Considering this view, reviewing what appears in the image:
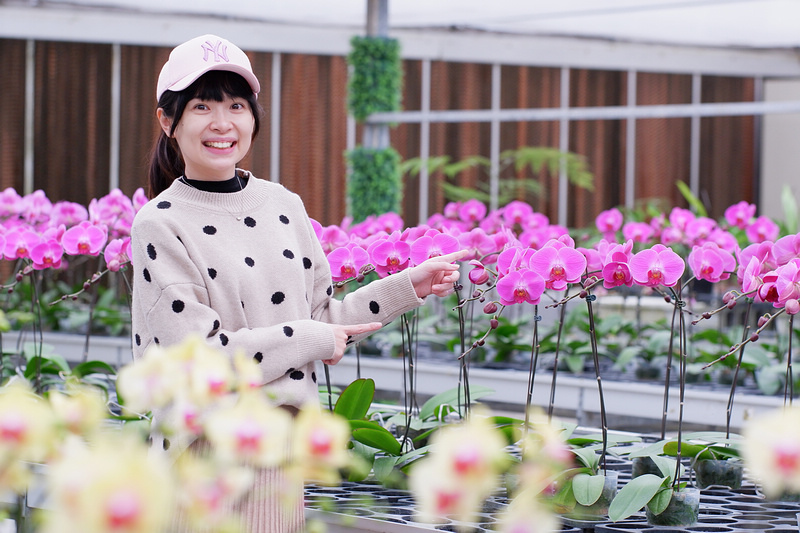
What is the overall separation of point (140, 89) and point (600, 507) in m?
6.46

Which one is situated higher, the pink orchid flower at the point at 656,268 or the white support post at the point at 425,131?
the white support post at the point at 425,131

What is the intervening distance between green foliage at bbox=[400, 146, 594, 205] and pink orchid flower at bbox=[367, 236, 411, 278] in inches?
229

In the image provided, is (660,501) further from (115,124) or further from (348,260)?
(115,124)

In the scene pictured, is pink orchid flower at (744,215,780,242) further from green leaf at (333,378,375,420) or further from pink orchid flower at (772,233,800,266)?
green leaf at (333,378,375,420)

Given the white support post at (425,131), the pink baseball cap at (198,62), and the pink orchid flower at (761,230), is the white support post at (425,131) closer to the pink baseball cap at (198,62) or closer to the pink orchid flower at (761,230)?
A: the pink orchid flower at (761,230)

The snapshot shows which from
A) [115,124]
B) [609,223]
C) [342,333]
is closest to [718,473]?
[342,333]

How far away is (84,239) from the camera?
7.67ft

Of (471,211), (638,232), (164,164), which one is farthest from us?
(471,211)

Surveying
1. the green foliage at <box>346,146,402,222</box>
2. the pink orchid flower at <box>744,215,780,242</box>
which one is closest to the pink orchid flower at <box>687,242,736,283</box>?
the pink orchid flower at <box>744,215,780,242</box>

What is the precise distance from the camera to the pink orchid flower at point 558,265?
163cm

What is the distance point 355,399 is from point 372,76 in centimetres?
367

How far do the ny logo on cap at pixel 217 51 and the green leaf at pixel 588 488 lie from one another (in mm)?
941

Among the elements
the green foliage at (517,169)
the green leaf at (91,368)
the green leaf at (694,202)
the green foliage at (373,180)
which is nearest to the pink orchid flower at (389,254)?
the green leaf at (91,368)

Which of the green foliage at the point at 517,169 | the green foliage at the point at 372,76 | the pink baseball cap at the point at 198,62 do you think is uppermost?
→ the green foliage at the point at 372,76
